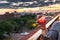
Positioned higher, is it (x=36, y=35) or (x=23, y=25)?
(x=36, y=35)

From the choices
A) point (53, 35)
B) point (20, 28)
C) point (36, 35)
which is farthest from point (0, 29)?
point (53, 35)

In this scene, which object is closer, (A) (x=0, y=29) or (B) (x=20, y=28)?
(A) (x=0, y=29)

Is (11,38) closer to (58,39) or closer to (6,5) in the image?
(58,39)

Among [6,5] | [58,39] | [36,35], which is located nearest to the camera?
[58,39]

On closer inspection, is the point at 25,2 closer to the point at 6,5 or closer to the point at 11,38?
the point at 6,5

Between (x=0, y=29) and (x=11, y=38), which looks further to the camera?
(x=0, y=29)

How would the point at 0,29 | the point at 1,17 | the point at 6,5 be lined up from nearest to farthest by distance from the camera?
the point at 0,29 → the point at 1,17 → the point at 6,5

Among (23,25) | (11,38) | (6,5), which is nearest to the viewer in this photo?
(11,38)

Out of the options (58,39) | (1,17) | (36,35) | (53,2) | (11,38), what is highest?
(58,39)

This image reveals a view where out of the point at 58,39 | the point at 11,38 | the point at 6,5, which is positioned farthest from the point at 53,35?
the point at 6,5
